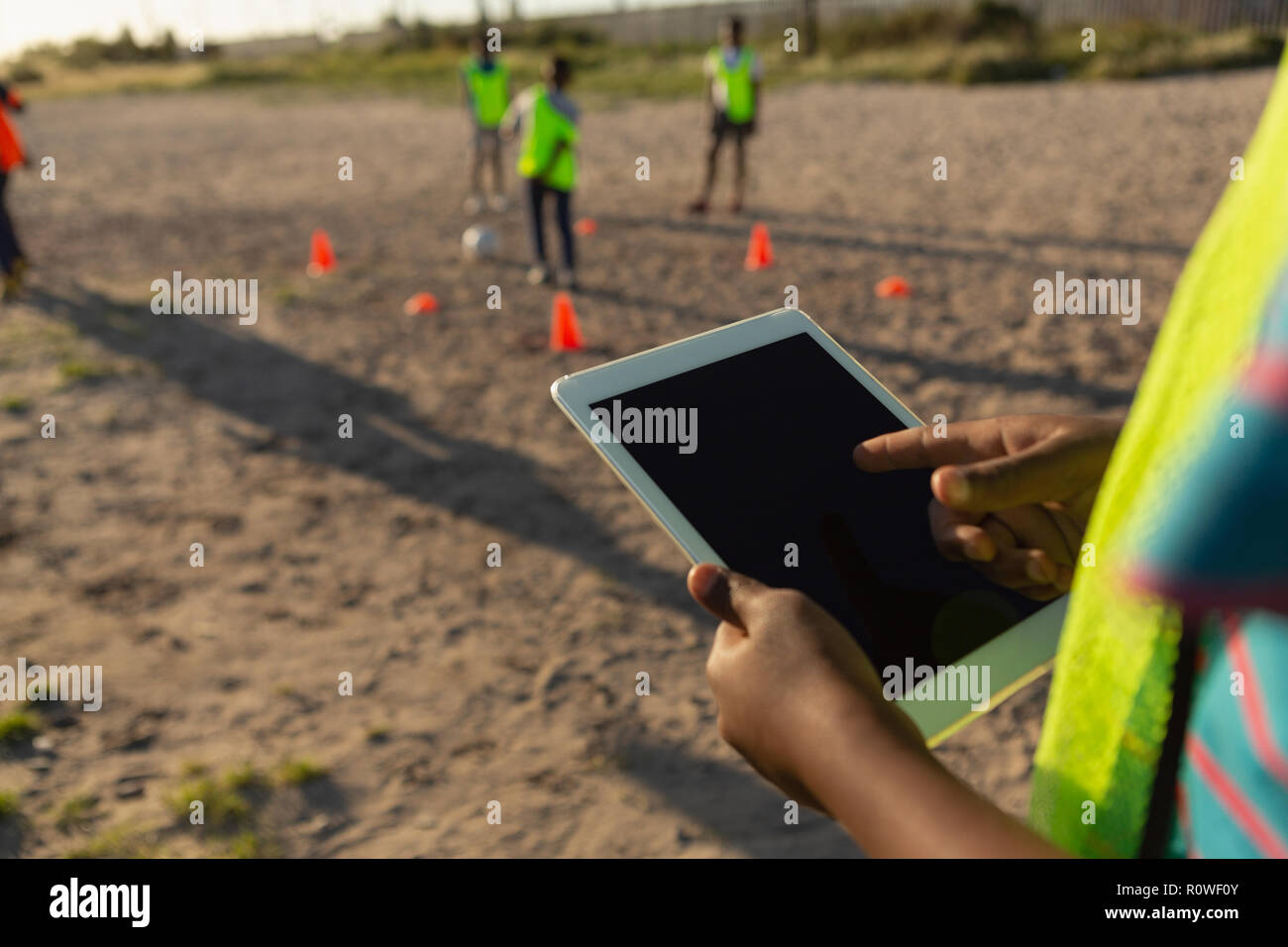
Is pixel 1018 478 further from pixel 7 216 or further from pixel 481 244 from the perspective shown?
pixel 7 216

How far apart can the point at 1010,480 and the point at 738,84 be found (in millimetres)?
9283

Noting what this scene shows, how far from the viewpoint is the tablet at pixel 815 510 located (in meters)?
1.27

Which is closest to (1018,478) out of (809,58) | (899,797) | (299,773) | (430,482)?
(899,797)

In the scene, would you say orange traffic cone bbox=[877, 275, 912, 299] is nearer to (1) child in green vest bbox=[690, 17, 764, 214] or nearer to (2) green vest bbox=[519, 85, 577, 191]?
(2) green vest bbox=[519, 85, 577, 191]

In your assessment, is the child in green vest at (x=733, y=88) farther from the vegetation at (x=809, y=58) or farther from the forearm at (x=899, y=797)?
the vegetation at (x=809, y=58)

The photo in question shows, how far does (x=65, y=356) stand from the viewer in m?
7.12

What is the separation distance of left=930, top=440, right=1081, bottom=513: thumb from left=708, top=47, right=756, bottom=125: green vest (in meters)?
9.19

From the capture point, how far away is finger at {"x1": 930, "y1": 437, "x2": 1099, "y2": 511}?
1.21m

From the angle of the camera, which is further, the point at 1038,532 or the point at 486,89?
the point at 486,89

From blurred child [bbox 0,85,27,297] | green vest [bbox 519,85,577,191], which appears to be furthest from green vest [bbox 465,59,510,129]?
blurred child [bbox 0,85,27,297]

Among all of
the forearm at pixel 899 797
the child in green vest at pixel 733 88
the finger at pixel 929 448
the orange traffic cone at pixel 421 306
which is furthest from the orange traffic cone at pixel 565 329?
the forearm at pixel 899 797

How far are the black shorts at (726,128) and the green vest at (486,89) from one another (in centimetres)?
225

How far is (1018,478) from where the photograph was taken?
4.06 ft

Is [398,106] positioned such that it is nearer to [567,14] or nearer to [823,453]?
[823,453]
